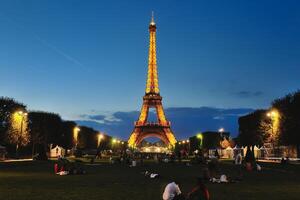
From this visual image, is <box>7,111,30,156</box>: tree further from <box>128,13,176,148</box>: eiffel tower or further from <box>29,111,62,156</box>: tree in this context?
<box>128,13,176,148</box>: eiffel tower

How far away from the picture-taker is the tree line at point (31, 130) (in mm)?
80562

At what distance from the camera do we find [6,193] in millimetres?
22859

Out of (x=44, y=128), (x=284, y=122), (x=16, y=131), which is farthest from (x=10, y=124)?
(x=284, y=122)

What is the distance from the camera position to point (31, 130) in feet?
318

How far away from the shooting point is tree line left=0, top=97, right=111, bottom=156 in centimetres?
8056

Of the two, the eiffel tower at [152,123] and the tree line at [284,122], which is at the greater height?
the eiffel tower at [152,123]

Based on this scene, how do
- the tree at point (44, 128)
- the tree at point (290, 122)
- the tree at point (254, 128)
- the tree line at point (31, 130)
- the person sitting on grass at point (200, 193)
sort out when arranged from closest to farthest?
the person sitting on grass at point (200, 193), the tree at point (290, 122), the tree line at point (31, 130), the tree at point (254, 128), the tree at point (44, 128)

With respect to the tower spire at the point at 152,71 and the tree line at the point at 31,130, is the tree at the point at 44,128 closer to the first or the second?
the tree line at the point at 31,130

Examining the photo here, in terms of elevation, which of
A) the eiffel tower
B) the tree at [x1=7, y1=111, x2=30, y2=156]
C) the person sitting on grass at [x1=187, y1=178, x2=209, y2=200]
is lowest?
the person sitting on grass at [x1=187, y1=178, x2=209, y2=200]

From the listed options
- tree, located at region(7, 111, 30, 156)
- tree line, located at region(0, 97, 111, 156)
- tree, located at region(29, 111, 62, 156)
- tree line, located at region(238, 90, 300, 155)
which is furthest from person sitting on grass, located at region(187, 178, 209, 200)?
tree, located at region(29, 111, 62, 156)

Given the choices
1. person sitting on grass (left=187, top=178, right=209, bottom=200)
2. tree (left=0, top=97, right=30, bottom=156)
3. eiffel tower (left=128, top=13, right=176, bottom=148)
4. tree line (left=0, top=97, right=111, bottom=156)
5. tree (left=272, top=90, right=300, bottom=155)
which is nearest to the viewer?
person sitting on grass (left=187, top=178, right=209, bottom=200)

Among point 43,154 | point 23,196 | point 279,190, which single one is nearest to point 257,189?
point 279,190

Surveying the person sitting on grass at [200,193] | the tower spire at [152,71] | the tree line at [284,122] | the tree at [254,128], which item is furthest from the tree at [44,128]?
the person sitting on grass at [200,193]

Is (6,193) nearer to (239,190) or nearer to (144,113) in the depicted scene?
(239,190)
